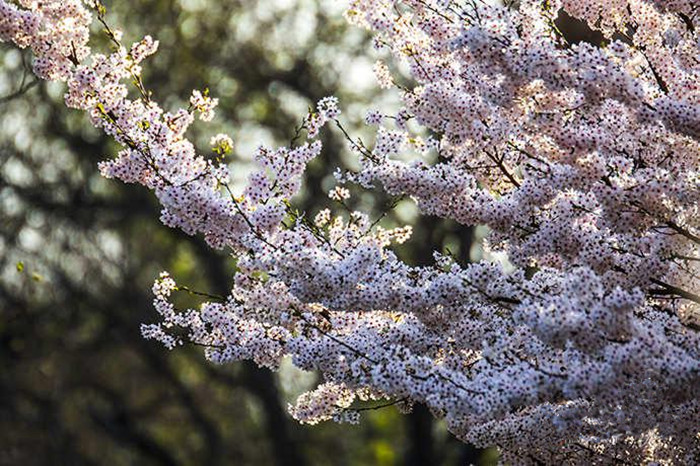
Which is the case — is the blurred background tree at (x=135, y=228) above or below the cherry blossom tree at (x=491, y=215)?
above

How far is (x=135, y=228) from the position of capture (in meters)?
20.8

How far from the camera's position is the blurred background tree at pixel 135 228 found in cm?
1836

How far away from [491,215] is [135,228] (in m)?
15.4

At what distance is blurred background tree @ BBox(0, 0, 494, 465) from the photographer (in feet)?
60.2

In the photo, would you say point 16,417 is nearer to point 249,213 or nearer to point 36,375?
point 36,375

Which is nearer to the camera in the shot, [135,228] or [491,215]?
[491,215]

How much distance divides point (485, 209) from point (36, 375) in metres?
15.8

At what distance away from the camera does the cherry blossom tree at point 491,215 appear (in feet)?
17.7

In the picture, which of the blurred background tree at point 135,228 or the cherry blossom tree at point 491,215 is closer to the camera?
the cherry blossom tree at point 491,215

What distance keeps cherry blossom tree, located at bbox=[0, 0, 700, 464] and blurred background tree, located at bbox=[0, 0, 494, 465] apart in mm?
10442

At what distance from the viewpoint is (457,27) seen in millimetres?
6219

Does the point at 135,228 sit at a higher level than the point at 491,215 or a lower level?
higher

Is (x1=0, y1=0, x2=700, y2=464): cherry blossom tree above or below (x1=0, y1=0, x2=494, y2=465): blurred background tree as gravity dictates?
below

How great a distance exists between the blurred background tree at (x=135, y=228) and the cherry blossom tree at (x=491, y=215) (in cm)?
1044
